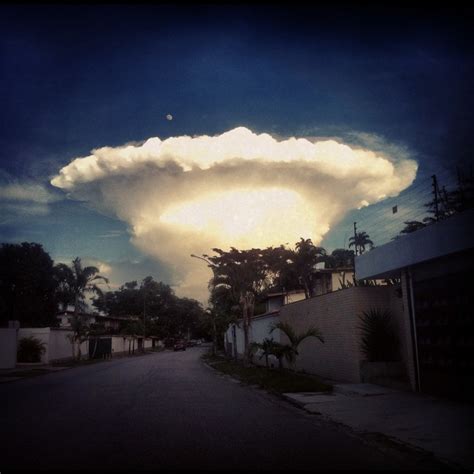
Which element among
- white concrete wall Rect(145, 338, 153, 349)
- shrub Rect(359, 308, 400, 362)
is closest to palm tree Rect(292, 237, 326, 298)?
shrub Rect(359, 308, 400, 362)

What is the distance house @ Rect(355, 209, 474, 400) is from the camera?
1059 cm

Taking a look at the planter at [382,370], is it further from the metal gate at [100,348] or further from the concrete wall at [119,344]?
the concrete wall at [119,344]

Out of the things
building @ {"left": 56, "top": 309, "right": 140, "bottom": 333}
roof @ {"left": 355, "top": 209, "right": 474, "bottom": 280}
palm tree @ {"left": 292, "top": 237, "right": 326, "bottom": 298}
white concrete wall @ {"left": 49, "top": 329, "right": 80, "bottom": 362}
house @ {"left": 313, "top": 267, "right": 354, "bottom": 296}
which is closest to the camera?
roof @ {"left": 355, "top": 209, "right": 474, "bottom": 280}

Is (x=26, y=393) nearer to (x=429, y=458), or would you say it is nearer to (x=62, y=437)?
(x=62, y=437)

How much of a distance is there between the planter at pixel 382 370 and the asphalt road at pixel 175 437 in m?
3.70

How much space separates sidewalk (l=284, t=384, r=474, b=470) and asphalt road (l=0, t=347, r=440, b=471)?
1.55 ft

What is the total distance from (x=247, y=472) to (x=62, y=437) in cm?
382

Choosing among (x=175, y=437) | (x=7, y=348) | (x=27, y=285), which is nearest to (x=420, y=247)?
(x=175, y=437)

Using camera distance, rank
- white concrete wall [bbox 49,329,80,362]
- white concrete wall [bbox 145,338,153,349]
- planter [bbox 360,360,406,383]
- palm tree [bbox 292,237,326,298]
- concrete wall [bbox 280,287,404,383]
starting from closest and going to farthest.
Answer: planter [bbox 360,360,406,383] → concrete wall [bbox 280,287,404,383] → white concrete wall [bbox 49,329,80,362] → palm tree [bbox 292,237,326,298] → white concrete wall [bbox 145,338,153,349]

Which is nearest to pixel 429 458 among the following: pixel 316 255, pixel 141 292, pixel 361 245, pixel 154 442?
pixel 154 442

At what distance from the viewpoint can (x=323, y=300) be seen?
62.9 feet

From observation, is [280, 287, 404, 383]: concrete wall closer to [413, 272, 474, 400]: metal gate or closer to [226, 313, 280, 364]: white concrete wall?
[413, 272, 474, 400]: metal gate

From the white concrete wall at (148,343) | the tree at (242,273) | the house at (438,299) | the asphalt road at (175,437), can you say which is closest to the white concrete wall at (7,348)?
the tree at (242,273)

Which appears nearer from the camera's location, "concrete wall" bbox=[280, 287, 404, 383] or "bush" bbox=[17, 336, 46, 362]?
"concrete wall" bbox=[280, 287, 404, 383]
